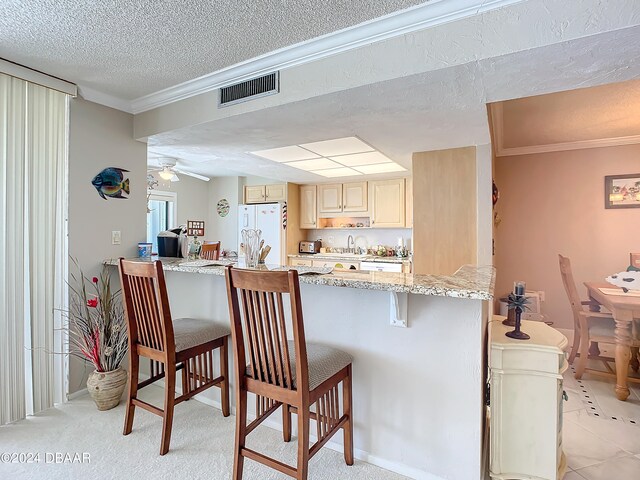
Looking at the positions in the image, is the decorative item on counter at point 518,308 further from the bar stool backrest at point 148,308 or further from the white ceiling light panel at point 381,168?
the white ceiling light panel at point 381,168

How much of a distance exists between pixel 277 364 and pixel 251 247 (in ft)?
2.91

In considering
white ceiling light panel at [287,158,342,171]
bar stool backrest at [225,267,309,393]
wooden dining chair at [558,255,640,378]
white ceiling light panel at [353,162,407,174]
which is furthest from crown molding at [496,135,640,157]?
bar stool backrest at [225,267,309,393]

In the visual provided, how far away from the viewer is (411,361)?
1696 mm

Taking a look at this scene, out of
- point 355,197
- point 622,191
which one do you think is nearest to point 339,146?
point 355,197

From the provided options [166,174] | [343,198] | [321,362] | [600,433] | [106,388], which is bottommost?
[600,433]

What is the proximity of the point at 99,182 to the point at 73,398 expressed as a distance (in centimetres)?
165

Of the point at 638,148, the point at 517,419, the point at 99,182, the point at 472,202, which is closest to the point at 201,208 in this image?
the point at 99,182

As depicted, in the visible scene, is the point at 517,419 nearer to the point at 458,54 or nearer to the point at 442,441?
the point at 442,441

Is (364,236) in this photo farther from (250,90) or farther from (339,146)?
(250,90)

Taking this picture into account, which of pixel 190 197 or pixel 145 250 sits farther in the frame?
pixel 190 197

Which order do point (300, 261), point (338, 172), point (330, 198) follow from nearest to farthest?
point (338, 172) < point (330, 198) < point (300, 261)

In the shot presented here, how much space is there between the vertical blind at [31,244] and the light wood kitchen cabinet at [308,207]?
366 cm

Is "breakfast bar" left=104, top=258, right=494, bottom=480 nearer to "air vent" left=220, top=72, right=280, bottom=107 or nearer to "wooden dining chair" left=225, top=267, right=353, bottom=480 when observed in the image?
"wooden dining chair" left=225, top=267, right=353, bottom=480

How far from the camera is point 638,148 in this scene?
3734 millimetres
